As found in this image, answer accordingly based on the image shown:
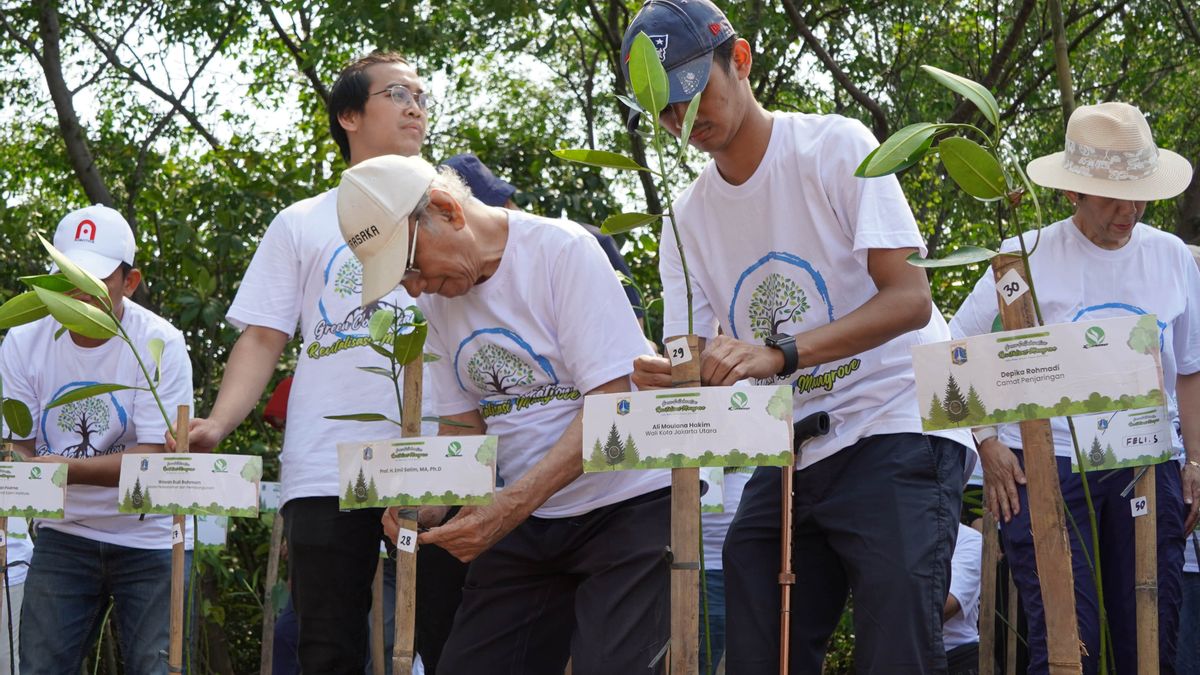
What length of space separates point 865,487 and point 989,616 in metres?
1.73

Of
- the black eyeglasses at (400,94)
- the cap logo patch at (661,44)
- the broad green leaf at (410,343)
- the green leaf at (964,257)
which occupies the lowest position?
the broad green leaf at (410,343)

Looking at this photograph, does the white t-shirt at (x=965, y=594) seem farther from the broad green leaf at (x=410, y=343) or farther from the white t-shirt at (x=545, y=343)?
the broad green leaf at (x=410, y=343)

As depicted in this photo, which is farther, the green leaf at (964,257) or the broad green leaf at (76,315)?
the broad green leaf at (76,315)

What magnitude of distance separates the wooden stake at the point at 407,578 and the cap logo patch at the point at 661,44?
2.47 feet

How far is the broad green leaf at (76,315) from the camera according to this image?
2777 millimetres

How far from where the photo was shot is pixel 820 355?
2303 millimetres

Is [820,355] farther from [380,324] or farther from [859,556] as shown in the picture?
[380,324]

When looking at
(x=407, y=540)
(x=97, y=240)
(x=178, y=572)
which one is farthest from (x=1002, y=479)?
(x=97, y=240)

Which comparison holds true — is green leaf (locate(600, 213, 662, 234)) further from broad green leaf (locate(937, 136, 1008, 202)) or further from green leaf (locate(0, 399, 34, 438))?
green leaf (locate(0, 399, 34, 438))

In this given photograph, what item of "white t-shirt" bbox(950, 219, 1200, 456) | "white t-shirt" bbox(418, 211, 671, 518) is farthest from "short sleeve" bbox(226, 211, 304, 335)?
"white t-shirt" bbox(950, 219, 1200, 456)

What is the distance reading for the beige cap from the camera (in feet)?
8.27

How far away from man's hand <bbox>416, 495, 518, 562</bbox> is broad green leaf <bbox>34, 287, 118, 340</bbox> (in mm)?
915

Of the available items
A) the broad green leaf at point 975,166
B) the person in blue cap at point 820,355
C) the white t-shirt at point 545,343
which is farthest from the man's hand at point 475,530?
the broad green leaf at point 975,166

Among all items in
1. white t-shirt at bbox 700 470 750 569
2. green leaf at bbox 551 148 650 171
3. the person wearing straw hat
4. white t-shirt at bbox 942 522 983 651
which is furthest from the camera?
white t-shirt at bbox 700 470 750 569
